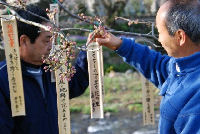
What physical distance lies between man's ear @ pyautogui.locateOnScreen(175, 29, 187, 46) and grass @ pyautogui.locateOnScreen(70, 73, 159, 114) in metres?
4.53

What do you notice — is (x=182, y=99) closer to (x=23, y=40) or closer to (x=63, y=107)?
(x=63, y=107)

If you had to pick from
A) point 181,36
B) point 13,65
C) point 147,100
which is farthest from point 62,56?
point 147,100

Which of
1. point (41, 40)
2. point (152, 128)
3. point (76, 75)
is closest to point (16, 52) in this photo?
point (41, 40)

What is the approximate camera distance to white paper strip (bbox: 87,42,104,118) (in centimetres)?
201

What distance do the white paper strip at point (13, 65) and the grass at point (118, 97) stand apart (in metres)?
4.42

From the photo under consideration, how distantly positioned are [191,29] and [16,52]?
90cm

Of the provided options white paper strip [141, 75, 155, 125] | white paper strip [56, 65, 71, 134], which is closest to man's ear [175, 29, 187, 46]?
white paper strip [56, 65, 71, 134]

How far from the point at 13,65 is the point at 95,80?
1.73ft

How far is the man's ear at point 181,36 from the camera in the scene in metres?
1.63

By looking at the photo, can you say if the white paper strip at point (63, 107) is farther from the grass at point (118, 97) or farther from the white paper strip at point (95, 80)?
the grass at point (118, 97)

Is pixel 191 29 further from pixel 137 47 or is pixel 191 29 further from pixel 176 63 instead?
pixel 137 47

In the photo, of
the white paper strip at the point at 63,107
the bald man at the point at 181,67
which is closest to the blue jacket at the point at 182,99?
the bald man at the point at 181,67

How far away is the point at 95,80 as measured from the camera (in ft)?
6.66

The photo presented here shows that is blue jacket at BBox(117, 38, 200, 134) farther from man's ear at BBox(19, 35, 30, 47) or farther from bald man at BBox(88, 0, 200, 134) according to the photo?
man's ear at BBox(19, 35, 30, 47)
